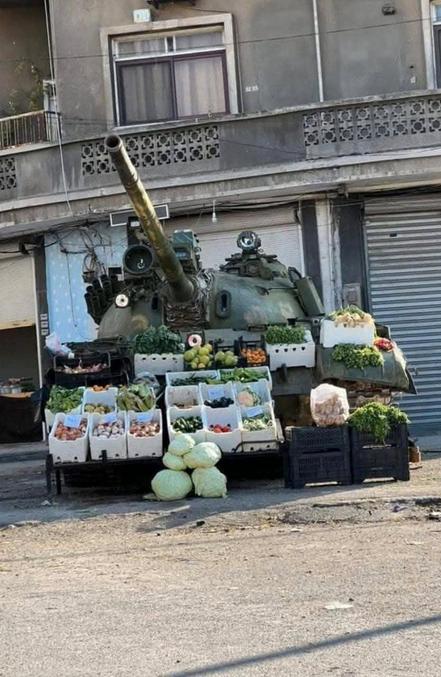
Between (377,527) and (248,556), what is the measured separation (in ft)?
4.80

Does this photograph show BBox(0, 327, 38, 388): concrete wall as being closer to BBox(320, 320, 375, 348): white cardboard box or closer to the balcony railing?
the balcony railing

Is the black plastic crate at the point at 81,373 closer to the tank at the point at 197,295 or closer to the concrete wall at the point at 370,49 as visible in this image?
the tank at the point at 197,295

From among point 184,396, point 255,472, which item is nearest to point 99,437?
point 184,396

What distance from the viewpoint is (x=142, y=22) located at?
878 inches

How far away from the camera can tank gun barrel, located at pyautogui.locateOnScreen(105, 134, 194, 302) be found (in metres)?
12.9

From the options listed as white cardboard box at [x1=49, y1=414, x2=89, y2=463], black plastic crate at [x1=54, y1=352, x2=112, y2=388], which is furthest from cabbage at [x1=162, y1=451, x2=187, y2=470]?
black plastic crate at [x1=54, y1=352, x2=112, y2=388]

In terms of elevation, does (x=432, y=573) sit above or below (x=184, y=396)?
below

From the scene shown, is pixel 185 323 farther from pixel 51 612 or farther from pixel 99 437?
pixel 51 612

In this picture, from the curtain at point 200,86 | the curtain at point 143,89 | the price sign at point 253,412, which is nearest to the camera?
the price sign at point 253,412

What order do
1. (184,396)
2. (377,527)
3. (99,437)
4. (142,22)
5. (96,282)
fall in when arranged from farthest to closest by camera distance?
(142,22), (96,282), (184,396), (99,437), (377,527)

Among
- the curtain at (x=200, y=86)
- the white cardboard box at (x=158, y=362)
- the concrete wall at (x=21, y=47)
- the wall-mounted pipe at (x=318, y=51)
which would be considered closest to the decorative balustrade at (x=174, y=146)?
the curtain at (x=200, y=86)

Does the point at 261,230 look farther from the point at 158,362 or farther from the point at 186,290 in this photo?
the point at 158,362

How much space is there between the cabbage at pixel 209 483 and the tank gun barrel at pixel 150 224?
10.1 feet

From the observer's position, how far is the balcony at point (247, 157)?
2056cm
